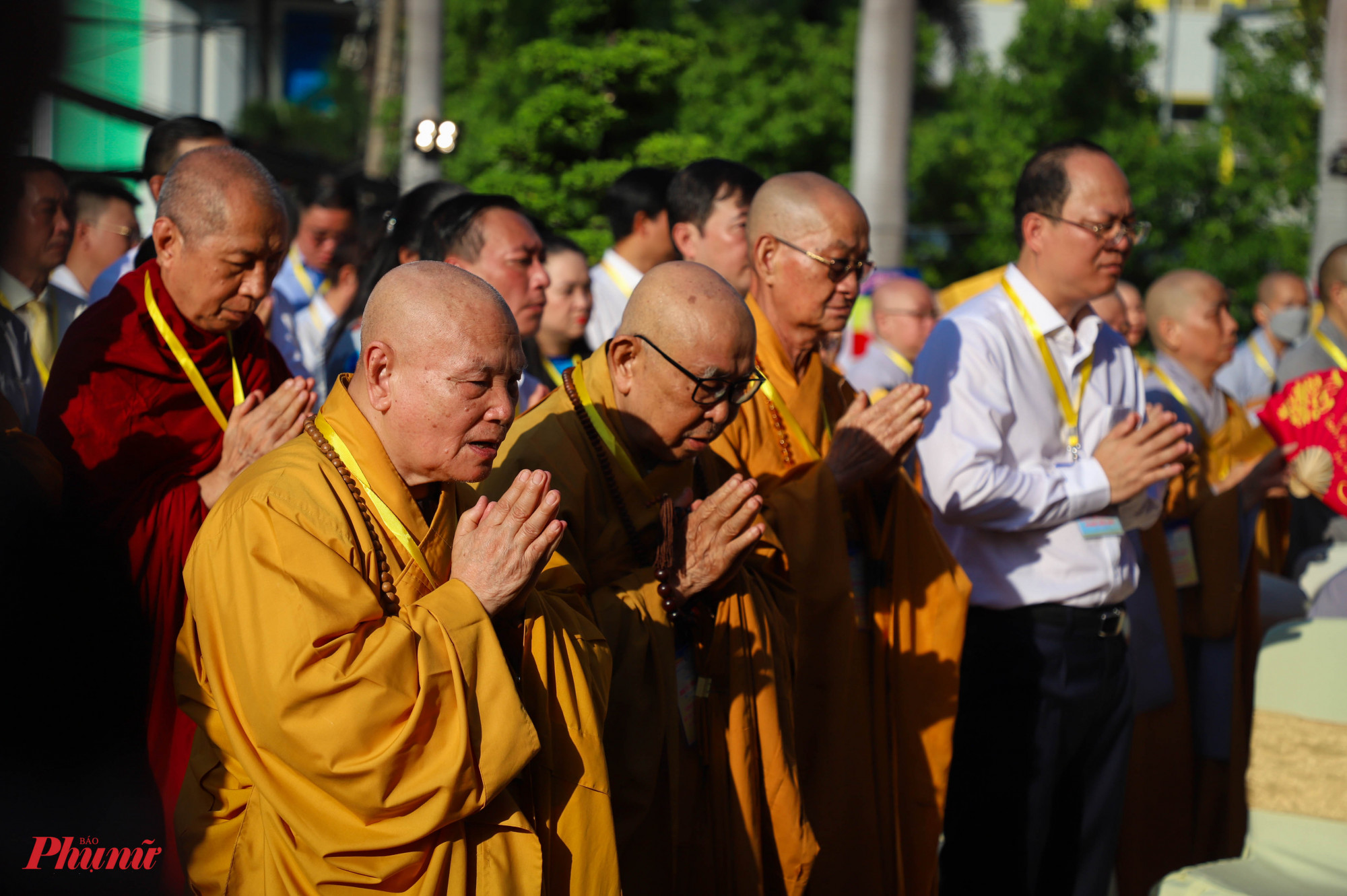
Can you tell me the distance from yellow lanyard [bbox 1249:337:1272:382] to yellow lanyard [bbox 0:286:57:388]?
721 centimetres

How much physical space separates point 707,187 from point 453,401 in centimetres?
222

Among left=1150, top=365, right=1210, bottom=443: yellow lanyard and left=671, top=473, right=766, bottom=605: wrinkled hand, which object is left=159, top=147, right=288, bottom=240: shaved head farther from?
left=1150, top=365, right=1210, bottom=443: yellow lanyard

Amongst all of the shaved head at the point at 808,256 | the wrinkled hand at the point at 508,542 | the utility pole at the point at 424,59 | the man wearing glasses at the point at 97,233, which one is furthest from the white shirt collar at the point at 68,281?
the utility pole at the point at 424,59

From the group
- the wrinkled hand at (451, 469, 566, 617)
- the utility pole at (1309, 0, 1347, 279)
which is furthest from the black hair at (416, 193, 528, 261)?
the utility pole at (1309, 0, 1347, 279)

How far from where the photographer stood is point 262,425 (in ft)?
9.03

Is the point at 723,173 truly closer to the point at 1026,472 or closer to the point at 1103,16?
the point at 1026,472

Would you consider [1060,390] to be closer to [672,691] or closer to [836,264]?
[836,264]

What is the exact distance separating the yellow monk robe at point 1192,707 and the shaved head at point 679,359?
242 centimetres

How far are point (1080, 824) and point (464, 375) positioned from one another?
2410mm

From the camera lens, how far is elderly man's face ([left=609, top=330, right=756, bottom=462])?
2.63 meters

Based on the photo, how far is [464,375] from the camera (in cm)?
211

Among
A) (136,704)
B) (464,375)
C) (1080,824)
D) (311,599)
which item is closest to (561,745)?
(311,599)

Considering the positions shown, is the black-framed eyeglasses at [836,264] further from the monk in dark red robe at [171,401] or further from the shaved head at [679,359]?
the monk in dark red robe at [171,401]

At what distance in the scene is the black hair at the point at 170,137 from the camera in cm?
413
